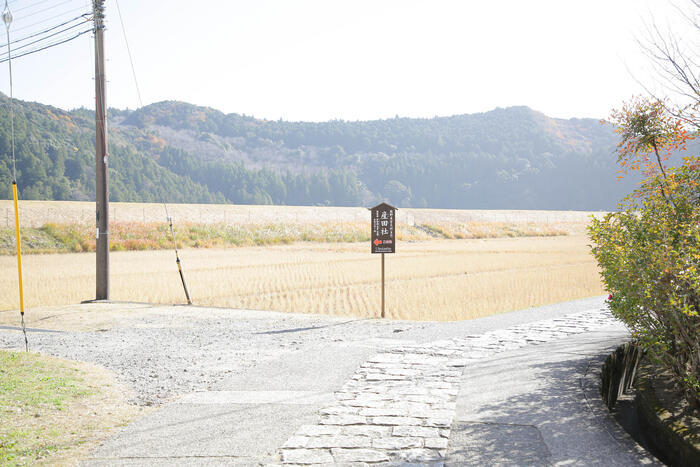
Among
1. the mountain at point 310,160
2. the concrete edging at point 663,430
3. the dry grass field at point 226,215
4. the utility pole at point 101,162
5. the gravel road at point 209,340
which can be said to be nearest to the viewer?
the concrete edging at point 663,430

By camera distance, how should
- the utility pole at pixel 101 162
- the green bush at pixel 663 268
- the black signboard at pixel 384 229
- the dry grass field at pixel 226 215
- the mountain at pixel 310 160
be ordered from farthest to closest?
the mountain at pixel 310 160 → the dry grass field at pixel 226 215 → the utility pole at pixel 101 162 → the black signboard at pixel 384 229 → the green bush at pixel 663 268

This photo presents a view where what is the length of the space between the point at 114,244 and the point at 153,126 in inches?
6205

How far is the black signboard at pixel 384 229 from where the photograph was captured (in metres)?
11.8

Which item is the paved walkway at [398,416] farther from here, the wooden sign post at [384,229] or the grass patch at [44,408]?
the wooden sign post at [384,229]

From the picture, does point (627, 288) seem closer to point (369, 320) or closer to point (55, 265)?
point (369, 320)

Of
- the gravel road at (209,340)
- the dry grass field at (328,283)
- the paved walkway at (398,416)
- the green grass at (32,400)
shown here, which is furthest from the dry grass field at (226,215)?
the paved walkway at (398,416)

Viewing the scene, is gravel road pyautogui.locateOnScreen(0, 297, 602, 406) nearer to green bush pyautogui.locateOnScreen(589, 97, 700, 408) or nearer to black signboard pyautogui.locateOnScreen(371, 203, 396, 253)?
black signboard pyautogui.locateOnScreen(371, 203, 396, 253)

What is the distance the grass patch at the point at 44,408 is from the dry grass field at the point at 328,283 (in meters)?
4.94

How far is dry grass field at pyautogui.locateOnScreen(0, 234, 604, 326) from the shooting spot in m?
13.7

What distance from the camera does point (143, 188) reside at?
112 metres

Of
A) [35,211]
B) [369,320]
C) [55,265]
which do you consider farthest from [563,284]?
[35,211]

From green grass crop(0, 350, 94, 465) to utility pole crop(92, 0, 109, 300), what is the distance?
20.6 ft

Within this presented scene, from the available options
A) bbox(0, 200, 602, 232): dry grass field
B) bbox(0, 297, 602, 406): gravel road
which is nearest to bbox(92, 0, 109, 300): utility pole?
bbox(0, 297, 602, 406): gravel road

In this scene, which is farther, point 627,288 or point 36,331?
point 36,331
